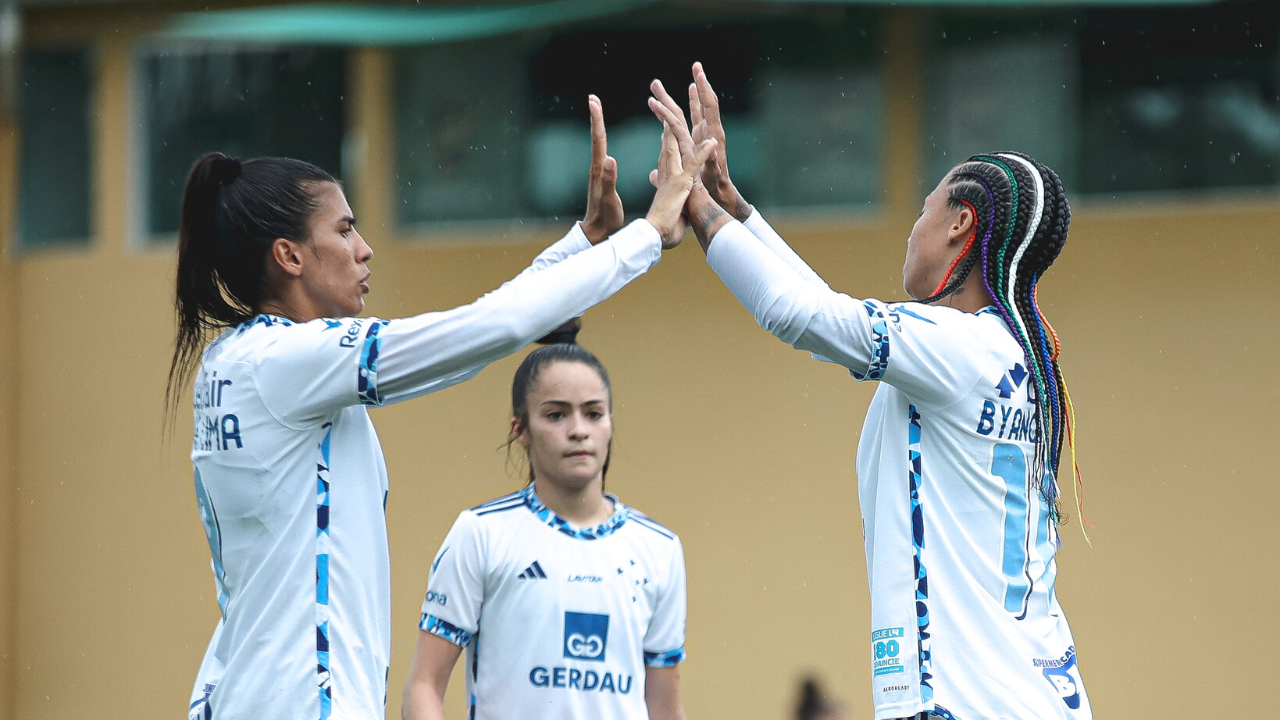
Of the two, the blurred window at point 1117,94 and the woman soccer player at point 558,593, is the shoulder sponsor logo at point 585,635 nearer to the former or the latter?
the woman soccer player at point 558,593

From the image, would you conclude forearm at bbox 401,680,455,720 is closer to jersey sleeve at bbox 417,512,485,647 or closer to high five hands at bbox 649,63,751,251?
jersey sleeve at bbox 417,512,485,647

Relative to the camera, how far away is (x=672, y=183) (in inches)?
108

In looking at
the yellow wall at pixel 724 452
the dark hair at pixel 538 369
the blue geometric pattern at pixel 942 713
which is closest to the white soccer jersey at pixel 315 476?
the blue geometric pattern at pixel 942 713

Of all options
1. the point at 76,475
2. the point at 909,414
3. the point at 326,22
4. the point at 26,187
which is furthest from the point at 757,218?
the point at 26,187

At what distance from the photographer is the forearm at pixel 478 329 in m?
2.32

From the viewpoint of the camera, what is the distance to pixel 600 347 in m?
7.15

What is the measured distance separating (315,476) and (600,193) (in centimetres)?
101

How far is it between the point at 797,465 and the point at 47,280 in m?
4.30

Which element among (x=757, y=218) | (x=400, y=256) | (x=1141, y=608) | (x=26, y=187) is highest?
(x=26, y=187)

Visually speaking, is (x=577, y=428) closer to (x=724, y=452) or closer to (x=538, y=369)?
(x=538, y=369)

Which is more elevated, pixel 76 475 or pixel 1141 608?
pixel 76 475

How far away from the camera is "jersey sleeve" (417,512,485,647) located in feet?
10.7

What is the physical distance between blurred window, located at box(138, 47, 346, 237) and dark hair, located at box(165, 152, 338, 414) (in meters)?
5.12

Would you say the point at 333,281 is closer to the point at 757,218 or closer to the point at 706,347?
the point at 757,218
